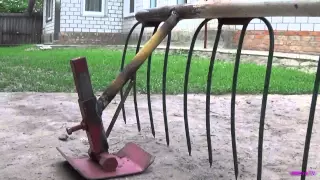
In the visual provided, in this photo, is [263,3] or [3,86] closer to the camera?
[263,3]

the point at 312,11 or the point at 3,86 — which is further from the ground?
the point at 312,11

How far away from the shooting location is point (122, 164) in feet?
7.85

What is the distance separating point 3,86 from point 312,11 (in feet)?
14.2

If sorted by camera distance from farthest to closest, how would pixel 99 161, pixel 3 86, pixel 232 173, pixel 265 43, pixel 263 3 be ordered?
1. pixel 265 43
2. pixel 3 86
3. pixel 232 173
4. pixel 99 161
5. pixel 263 3

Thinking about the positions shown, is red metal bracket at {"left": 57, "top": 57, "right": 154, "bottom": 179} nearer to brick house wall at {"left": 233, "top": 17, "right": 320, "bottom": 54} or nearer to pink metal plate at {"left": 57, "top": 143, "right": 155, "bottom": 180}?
pink metal plate at {"left": 57, "top": 143, "right": 155, "bottom": 180}

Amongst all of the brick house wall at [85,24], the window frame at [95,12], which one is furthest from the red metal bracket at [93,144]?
the window frame at [95,12]

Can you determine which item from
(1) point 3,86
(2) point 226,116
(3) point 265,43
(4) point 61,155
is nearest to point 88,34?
(3) point 265,43

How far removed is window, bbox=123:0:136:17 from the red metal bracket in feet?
40.9

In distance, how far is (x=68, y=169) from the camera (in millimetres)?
2379

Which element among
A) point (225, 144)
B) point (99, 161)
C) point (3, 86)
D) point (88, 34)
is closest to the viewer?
point (99, 161)

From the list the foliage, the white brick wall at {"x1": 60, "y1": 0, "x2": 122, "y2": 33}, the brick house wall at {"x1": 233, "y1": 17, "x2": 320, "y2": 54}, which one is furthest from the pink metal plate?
the foliage

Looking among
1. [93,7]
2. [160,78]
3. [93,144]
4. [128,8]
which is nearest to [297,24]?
[160,78]

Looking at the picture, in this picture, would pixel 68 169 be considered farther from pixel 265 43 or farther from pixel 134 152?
pixel 265 43

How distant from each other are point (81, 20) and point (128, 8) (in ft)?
5.64
